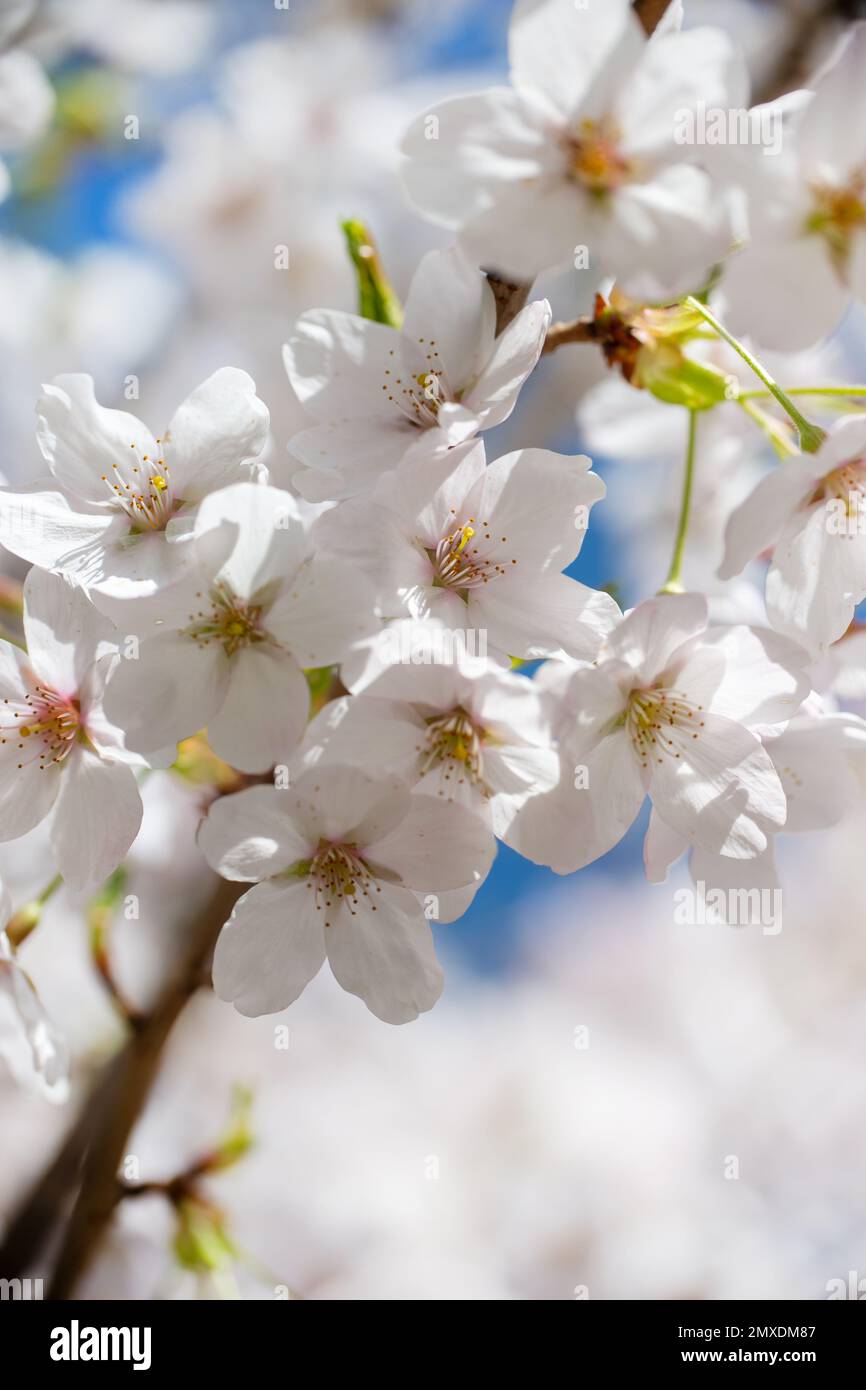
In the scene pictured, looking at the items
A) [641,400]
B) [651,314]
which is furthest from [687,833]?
[641,400]

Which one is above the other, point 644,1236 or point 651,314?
point 651,314

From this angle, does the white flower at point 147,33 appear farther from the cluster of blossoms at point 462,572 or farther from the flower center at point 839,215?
the flower center at point 839,215

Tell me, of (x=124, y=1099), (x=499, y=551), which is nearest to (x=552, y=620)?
(x=499, y=551)

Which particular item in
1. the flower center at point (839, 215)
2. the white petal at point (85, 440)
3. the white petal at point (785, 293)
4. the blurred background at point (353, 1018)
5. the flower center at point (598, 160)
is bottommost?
the blurred background at point (353, 1018)

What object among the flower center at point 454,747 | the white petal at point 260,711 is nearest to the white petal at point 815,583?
the flower center at point 454,747

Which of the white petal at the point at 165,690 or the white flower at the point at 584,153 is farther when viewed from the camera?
the white petal at the point at 165,690

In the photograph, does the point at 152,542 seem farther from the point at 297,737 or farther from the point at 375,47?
the point at 375,47

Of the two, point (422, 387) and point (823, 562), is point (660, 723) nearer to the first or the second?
point (823, 562)
